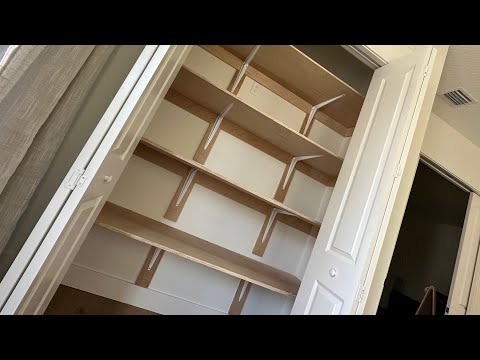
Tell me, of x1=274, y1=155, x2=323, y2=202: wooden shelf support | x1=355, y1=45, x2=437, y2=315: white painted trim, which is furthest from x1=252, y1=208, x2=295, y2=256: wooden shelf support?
x1=355, y1=45, x2=437, y2=315: white painted trim

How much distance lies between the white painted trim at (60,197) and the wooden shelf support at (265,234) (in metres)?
1.48

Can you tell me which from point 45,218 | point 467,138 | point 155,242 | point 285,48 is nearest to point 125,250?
point 155,242

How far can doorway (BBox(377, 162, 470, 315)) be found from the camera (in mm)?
3689

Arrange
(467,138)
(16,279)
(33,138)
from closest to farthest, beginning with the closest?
1. (16,279)
2. (33,138)
3. (467,138)

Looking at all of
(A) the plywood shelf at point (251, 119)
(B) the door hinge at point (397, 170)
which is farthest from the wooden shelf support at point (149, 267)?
(B) the door hinge at point (397, 170)

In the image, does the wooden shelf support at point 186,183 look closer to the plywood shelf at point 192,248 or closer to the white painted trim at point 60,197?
the plywood shelf at point 192,248

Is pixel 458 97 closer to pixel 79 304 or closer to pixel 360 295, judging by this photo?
pixel 360 295

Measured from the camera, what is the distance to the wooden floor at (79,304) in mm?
1718

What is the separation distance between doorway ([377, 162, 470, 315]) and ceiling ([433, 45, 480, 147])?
0.98 meters

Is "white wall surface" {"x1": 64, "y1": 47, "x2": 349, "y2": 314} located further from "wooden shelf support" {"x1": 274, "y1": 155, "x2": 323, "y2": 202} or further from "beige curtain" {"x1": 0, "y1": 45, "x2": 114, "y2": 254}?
"beige curtain" {"x1": 0, "y1": 45, "x2": 114, "y2": 254}

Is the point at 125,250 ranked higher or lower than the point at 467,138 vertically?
lower

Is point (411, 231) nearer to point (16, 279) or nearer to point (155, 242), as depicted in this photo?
point (155, 242)
